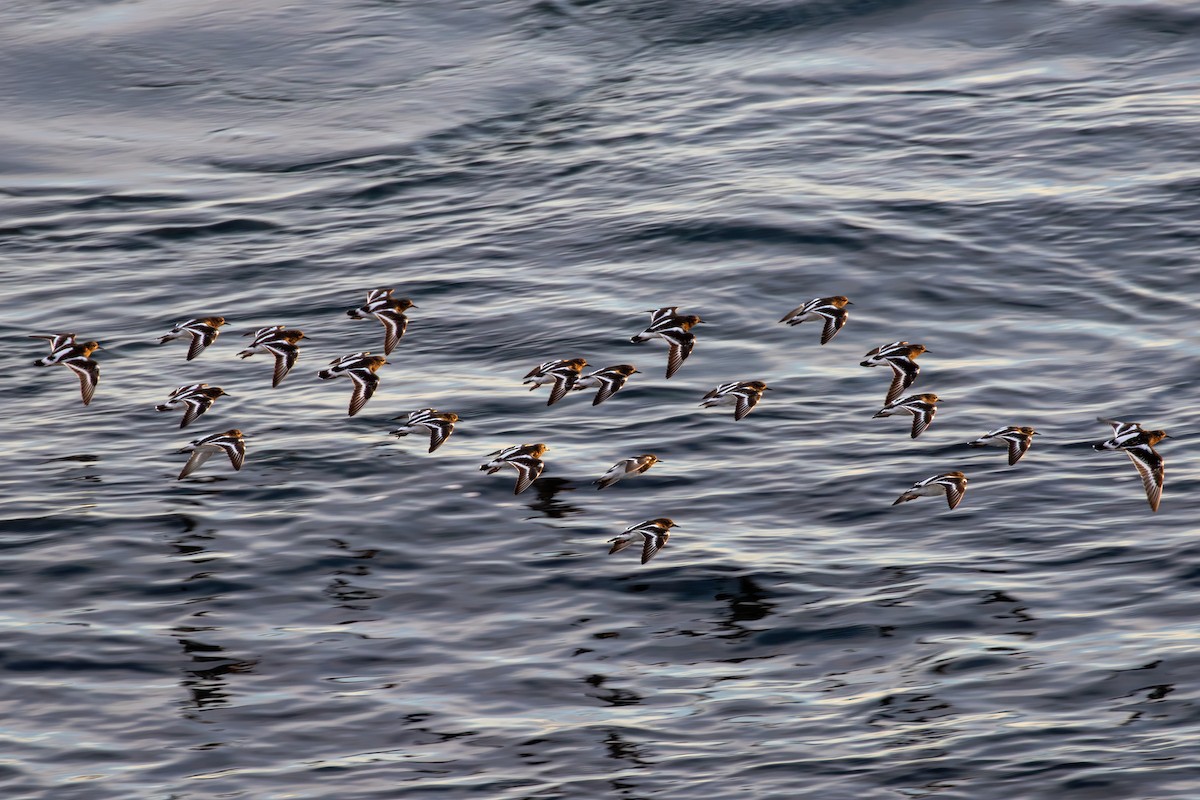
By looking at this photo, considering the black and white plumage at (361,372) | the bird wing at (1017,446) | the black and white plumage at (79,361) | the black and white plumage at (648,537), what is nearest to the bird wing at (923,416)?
the bird wing at (1017,446)

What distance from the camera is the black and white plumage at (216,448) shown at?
81.2 feet

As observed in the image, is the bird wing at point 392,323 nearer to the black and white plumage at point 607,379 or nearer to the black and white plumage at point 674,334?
the black and white plumage at point 607,379

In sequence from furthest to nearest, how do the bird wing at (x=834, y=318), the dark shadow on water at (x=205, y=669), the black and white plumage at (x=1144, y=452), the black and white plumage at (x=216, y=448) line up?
1. the bird wing at (x=834, y=318)
2. the black and white plumage at (x=216, y=448)
3. the black and white plumage at (x=1144, y=452)
4. the dark shadow on water at (x=205, y=669)

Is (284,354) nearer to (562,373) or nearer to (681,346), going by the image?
(562,373)

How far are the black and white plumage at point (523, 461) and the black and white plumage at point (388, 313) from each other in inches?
118

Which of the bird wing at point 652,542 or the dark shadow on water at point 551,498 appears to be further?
the dark shadow on water at point 551,498

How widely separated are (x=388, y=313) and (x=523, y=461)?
4684 mm

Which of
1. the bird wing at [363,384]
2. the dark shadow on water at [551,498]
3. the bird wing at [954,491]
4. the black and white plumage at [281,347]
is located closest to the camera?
the bird wing at [954,491]

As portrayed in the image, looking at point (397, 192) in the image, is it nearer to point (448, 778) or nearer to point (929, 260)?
point (929, 260)

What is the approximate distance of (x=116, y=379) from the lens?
98.2 feet

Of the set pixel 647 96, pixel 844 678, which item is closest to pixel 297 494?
pixel 844 678

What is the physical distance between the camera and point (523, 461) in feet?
80.4

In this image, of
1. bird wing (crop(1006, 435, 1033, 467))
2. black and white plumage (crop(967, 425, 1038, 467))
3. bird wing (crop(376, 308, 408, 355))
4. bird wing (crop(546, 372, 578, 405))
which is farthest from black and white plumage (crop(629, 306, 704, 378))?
bird wing (crop(1006, 435, 1033, 467))

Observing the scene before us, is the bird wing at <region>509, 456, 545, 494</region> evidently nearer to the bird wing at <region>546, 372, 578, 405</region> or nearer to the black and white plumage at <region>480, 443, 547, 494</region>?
the black and white plumage at <region>480, 443, 547, 494</region>
